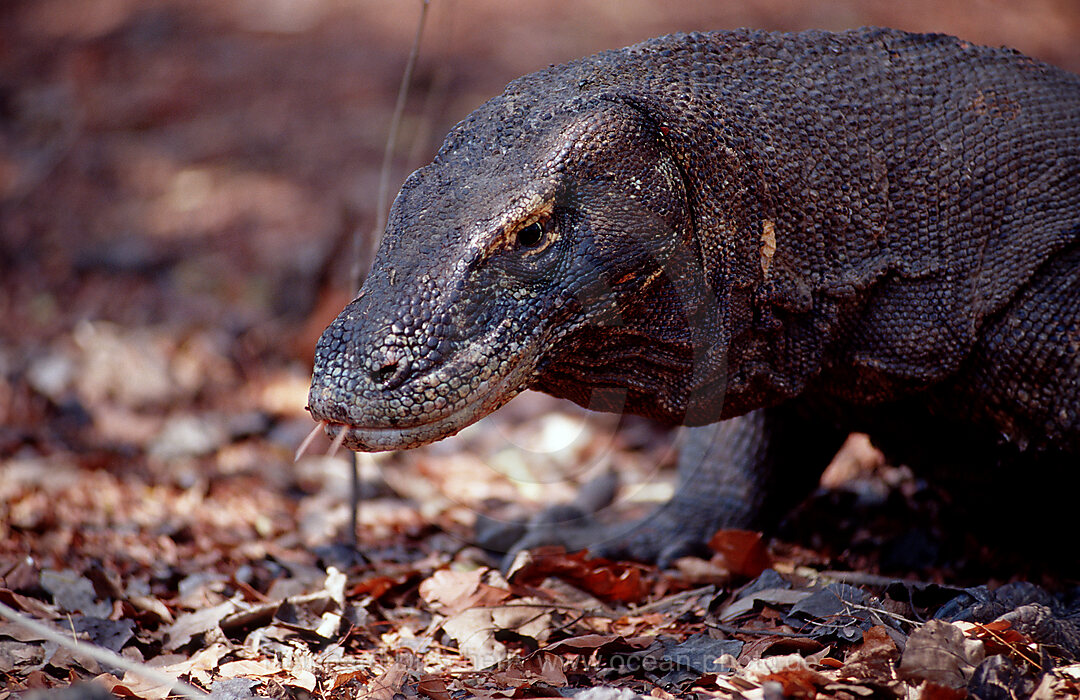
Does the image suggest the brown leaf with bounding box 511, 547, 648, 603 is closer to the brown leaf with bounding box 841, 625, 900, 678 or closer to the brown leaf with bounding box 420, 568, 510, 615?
the brown leaf with bounding box 420, 568, 510, 615

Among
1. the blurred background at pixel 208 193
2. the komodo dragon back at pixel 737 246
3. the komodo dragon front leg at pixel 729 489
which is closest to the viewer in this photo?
the komodo dragon back at pixel 737 246

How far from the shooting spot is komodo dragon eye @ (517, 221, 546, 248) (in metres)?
2.65

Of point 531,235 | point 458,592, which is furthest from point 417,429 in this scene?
point 458,592

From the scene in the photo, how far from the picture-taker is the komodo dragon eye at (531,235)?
2.65m

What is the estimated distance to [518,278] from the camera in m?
2.64

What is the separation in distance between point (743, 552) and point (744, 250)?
1.29m

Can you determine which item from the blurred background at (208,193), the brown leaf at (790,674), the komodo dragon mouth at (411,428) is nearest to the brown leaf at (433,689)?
the komodo dragon mouth at (411,428)

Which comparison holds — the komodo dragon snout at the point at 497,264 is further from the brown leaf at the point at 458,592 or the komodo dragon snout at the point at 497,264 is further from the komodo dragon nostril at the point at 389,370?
the brown leaf at the point at 458,592

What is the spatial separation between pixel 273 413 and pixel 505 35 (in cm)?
532

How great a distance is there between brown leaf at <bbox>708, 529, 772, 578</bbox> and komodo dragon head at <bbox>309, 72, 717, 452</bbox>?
98 cm

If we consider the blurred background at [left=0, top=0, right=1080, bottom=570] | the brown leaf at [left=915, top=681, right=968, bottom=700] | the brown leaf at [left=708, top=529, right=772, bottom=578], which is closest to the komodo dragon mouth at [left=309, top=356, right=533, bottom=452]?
the brown leaf at [left=915, top=681, right=968, bottom=700]

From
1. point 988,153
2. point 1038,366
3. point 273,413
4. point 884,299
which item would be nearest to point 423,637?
point 884,299

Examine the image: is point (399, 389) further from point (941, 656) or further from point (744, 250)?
point (941, 656)

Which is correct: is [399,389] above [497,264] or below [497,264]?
below
